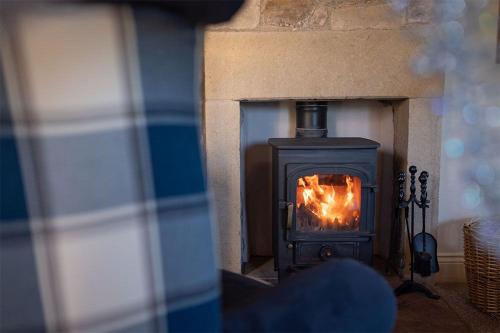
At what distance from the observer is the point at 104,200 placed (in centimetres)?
47

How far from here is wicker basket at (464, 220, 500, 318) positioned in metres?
1.88

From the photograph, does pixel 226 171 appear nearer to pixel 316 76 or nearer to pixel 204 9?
pixel 316 76

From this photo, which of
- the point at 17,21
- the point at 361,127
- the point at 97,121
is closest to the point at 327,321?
the point at 97,121

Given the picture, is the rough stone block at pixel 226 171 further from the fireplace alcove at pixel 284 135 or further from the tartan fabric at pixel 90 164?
the tartan fabric at pixel 90 164

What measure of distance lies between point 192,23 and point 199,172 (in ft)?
0.51

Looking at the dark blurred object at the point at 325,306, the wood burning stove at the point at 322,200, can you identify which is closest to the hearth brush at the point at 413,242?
the wood burning stove at the point at 322,200

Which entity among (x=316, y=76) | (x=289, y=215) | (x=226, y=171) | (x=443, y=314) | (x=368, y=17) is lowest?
(x=443, y=314)

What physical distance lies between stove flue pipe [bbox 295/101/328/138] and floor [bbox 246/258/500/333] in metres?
0.77

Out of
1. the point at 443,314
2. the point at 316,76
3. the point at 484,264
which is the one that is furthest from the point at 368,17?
the point at 443,314

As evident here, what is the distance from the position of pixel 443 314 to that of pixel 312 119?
1004 millimetres

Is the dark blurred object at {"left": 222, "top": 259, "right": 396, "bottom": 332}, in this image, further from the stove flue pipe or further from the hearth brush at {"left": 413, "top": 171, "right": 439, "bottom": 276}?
the stove flue pipe

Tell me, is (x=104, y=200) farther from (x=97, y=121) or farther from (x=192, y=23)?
(x=192, y=23)

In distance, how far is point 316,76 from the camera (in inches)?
84.0

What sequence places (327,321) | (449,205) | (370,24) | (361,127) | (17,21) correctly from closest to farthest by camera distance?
(17,21) < (327,321) < (370,24) < (449,205) < (361,127)
